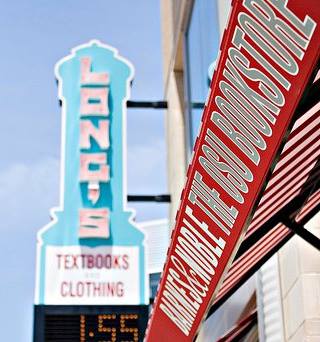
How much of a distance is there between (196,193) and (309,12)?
1416 millimetres

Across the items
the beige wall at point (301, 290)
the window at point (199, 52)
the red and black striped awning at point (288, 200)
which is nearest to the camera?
the red and black striped awning at point (288, 200)

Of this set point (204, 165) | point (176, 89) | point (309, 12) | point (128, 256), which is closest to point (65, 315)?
point (128, 256)

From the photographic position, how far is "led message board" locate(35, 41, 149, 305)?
14000 millimetres

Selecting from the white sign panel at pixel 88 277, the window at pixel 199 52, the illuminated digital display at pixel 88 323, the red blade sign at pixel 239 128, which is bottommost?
the red blade sign at pixel 239 128

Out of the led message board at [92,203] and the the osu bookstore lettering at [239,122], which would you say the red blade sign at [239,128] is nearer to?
the the osu bookstore lettering at [239,122]

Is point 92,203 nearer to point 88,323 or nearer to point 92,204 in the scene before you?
point 92,204

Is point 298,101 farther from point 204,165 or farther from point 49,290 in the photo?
point 49,290

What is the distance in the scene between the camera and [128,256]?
1438cm

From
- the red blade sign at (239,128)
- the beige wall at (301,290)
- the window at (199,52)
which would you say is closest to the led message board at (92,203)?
the window at (199,52)

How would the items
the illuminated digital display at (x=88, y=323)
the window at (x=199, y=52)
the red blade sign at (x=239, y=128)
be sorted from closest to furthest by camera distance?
the red blade sign at (x=239, y=128) → the window at (x=199, y=52) → the illuminated digital display at (x=88, y=323)

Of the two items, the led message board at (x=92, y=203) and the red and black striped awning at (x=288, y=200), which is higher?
the led message board at (x=92, y=203)

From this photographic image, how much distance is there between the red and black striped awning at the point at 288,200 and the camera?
178 inches

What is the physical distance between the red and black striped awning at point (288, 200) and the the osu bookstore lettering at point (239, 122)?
0.25 metres

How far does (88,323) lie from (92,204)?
1.92 meters
